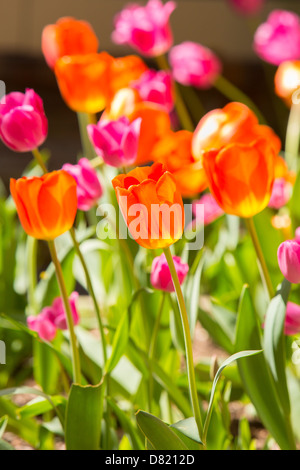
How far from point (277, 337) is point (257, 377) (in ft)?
0.17

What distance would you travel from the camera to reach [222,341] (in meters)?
0.59

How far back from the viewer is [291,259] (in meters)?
0.39

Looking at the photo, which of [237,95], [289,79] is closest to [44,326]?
[289,79]


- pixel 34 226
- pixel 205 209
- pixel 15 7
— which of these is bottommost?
pixel 15 7

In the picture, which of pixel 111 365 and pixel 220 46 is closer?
pixel 111 365

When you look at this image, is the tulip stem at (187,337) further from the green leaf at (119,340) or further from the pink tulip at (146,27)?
the pink tulip at (146,27)

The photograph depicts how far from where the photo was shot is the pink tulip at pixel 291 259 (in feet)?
1.29

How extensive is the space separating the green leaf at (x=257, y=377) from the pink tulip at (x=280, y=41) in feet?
1.89

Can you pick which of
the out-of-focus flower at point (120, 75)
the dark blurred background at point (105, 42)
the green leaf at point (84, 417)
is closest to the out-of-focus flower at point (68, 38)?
the out-of-focus flower at point (120, 75)

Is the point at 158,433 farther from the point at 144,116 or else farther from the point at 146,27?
the point at 146,27

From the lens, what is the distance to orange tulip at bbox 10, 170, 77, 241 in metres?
0.39
